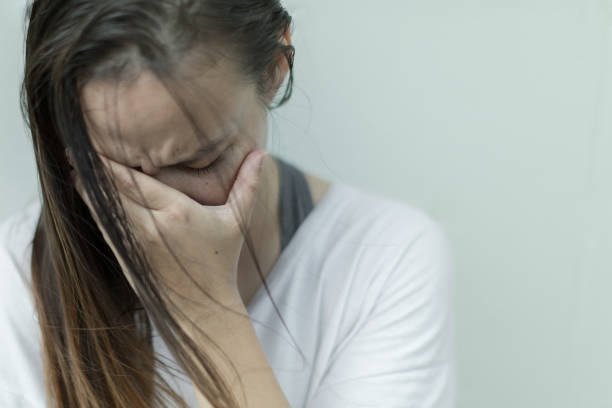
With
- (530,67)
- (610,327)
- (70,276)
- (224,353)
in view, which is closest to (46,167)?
(70,276)

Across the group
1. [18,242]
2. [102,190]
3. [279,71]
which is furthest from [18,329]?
[279,71]

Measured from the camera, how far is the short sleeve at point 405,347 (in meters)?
0.78

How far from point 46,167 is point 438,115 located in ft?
2.22

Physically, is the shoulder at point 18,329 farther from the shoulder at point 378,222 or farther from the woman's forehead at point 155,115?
the shoulder at point 378,222

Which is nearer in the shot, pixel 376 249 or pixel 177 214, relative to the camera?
pixel 177 214

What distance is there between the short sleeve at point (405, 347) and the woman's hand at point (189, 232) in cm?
18

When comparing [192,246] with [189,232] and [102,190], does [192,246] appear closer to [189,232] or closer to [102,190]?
[189,232]

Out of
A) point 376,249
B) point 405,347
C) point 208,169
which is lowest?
point 405,347

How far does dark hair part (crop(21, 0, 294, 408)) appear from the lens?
24.7 inches

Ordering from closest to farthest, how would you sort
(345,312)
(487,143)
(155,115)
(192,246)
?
(155,115), (192,246), (345,312), (487,143)

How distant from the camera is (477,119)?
1.13m

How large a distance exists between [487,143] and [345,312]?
0.48 m

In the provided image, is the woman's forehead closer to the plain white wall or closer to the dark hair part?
the dark hair part

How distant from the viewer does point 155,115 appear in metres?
0.63
